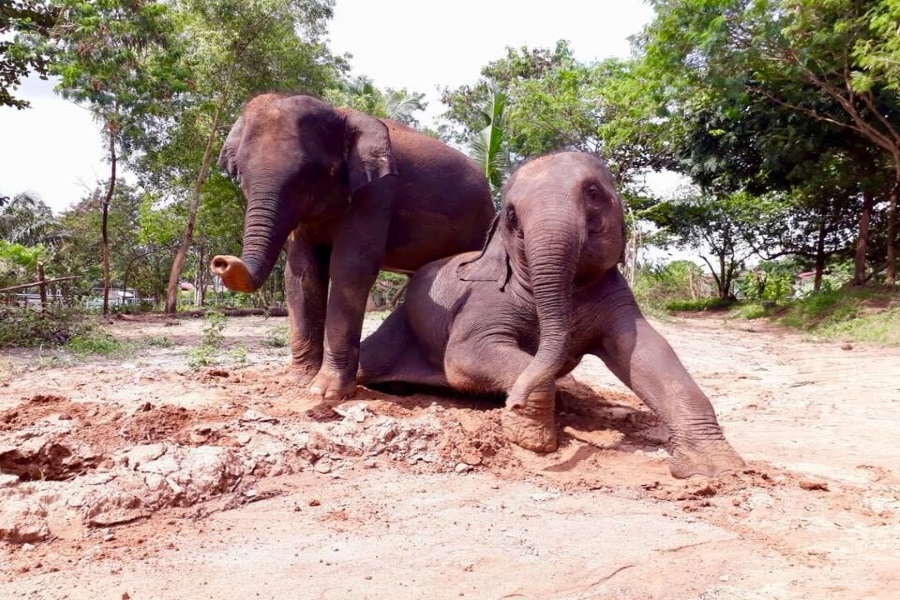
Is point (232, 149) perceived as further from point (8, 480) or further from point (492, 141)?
point (492, 141)

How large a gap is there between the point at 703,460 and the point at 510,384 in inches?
47.2

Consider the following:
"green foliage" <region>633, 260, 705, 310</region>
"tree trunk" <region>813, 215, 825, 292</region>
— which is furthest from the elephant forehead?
"green foliage" <region>633, 260, 705, 310</region>

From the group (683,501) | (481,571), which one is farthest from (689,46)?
(481,571)

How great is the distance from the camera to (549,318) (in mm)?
4012

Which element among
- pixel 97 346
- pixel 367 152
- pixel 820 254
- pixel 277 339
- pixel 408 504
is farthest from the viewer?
pixel 820 254

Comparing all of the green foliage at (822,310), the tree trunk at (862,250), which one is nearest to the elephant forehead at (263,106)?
the green foliage at (822,310)

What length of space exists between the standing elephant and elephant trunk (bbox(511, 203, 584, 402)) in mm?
1585

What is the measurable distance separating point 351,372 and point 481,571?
2833 mm

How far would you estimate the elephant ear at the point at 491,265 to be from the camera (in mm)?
4754

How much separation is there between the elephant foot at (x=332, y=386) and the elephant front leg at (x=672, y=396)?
1850 mm

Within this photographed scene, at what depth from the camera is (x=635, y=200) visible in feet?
84.4

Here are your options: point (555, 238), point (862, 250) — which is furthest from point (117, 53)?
point (862, 250)

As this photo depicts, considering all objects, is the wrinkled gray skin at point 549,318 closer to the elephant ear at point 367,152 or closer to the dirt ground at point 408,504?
the dirt ground at point 408,504

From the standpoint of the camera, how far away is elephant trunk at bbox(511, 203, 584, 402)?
3.98 meters
